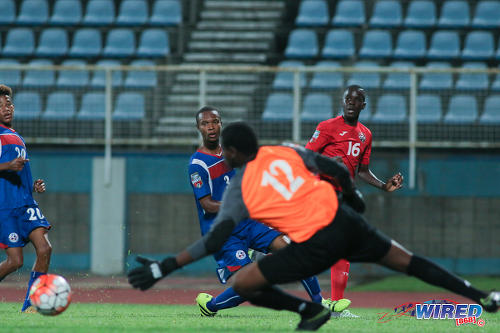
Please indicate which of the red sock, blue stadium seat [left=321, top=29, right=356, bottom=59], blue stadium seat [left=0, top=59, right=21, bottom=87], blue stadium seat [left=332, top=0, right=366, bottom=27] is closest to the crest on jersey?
the red sock

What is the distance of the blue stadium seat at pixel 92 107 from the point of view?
577 inches

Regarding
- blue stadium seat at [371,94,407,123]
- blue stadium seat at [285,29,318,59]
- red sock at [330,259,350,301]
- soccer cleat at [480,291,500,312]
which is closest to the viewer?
soccer cleat at [480,291,500,312]

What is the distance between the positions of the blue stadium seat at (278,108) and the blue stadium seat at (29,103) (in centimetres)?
394

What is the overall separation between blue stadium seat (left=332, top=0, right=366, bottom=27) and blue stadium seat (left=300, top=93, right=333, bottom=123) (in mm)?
4249

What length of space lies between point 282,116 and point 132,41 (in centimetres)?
493

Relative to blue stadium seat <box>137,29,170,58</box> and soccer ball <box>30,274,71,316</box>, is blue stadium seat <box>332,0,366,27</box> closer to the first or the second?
blue stadium seat <box>137,29,170,58</box>

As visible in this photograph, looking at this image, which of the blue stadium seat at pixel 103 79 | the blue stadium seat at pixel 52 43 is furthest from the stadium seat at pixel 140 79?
the blue stadium seat at pixel 52 43

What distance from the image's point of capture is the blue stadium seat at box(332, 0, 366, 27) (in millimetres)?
18000

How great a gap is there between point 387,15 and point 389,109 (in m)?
4.44

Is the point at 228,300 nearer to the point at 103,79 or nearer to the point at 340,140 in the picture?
the point at 340,140

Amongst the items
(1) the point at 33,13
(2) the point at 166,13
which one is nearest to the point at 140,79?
(2) the point at 166,13

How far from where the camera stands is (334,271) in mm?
9078

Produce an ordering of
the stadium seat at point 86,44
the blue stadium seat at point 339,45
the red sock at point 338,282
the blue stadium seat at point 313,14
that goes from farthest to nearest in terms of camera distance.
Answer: the blue stadium seat at point 313,14 → the stadium seat at point 86,44 → the blue stadium seat at point 339,45 → the red sock at point 338,282

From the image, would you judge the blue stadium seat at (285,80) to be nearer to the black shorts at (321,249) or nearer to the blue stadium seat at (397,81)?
the blue stadium seat at (397,81)
